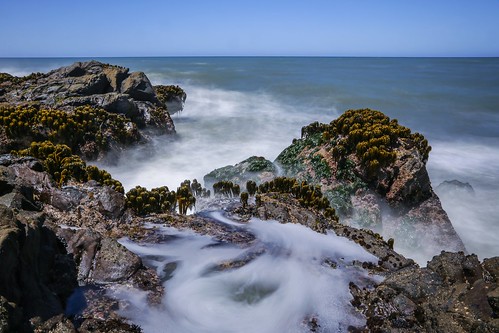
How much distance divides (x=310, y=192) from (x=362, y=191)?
1605mm

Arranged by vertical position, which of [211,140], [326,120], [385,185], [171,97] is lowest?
[326,120]

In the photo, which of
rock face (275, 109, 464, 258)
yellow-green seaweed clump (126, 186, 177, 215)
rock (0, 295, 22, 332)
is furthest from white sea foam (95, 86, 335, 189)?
rock (0, 295, 22, 332)

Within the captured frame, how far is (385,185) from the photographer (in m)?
8.44

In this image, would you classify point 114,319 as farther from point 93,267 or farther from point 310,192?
point 310,192

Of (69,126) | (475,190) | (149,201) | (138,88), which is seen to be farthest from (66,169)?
(475,190)

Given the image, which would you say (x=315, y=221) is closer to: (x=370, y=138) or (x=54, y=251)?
(x=370, y=138)

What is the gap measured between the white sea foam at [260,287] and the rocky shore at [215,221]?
181mm

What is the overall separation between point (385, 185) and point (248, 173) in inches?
142

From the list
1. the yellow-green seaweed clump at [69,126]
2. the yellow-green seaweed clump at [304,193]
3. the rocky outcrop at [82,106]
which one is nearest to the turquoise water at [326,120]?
the yellow-green seaweed clump at [69,126]

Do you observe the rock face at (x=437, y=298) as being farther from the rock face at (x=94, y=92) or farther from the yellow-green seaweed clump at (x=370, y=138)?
the rock face at (x=94, y=92)

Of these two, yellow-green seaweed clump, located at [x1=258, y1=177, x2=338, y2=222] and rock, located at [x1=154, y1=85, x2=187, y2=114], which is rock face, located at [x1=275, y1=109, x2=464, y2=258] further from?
rock, located at [x1=154, y1=85, x2=187, y2=114]

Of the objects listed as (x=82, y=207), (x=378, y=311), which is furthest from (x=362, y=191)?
(x=82, y=207)

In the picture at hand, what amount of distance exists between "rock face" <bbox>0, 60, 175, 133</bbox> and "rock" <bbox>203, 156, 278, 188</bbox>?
5772 mm

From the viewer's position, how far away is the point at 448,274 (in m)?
4.31
